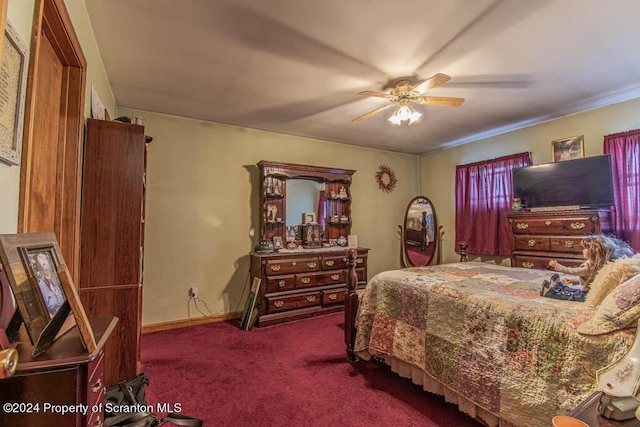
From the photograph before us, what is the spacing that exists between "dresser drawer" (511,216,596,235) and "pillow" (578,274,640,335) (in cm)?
215

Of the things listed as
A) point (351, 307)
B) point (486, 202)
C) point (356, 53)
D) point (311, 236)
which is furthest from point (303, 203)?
point (486, 202)

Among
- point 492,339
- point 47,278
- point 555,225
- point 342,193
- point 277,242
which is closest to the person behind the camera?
point 47,278

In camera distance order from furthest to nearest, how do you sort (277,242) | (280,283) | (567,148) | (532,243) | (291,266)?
(277,242), (291,266), (280,283), (567,148), (532,243)

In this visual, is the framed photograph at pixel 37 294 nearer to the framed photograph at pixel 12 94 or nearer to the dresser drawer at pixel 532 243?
the framed photograph at pixel 12 94

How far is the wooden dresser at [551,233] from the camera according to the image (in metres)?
3.02

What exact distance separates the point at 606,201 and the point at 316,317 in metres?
3.42

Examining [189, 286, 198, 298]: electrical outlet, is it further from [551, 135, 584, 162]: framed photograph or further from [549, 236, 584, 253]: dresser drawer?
[551, 135, 584, 162]: framed photograph

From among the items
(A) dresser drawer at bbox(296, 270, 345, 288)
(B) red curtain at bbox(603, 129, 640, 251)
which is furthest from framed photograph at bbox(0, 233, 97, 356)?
(B) red curtain at bbox(603, 129, 640, 251)

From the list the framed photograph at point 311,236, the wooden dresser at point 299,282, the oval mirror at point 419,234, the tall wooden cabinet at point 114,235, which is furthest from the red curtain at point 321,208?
the tall wooden cabinet at point 114,235

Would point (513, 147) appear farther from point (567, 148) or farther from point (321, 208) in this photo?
point (321, 208)

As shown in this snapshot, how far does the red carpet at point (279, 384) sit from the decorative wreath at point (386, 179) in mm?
2855

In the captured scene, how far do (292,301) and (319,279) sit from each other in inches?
18.6

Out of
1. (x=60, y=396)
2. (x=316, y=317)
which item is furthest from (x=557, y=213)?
(x=60, y=396)

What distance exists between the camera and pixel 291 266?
3768mm
